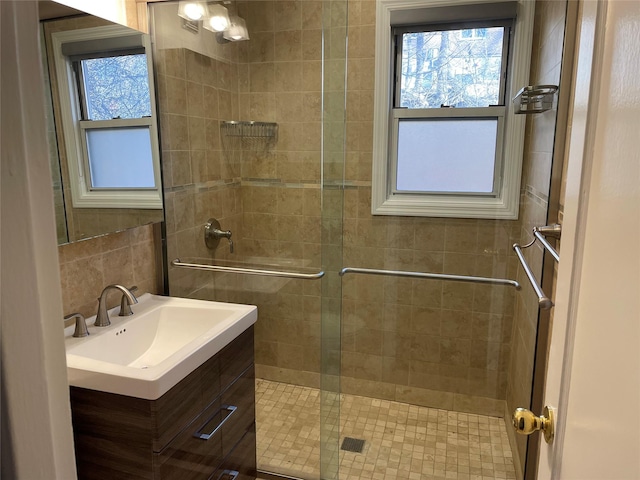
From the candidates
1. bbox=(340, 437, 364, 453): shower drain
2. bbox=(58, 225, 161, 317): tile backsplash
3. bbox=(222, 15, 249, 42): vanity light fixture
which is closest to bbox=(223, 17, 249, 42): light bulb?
bbox=(222, 15, 249, 42): vanity light fixture

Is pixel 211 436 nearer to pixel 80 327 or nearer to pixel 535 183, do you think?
pixel 80 327

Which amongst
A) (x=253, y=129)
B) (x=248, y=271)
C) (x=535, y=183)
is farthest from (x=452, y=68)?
(x=248, y=271)

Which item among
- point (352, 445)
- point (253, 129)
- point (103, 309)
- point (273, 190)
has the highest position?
point (253, 129)

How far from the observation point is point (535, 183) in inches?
85.2

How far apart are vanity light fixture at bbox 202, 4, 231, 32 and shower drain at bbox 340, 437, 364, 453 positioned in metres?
2.16

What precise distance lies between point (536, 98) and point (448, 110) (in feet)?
1.85

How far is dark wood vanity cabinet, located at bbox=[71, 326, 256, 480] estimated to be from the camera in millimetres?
1394

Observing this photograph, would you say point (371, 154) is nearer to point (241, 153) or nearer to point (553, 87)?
point (241, 153)

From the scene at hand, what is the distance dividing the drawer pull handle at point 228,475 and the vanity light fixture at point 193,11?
6.44ft

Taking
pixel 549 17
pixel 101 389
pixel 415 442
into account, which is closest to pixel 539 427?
pixel 101 389

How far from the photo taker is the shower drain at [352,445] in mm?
2336

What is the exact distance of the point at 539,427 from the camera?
0.87 m

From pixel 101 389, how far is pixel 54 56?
1092 millimetres

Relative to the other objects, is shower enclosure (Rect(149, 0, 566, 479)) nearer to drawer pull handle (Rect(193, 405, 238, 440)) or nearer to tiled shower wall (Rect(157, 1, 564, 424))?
tiled shower wall (Rect(157, 1, 564, 424))
